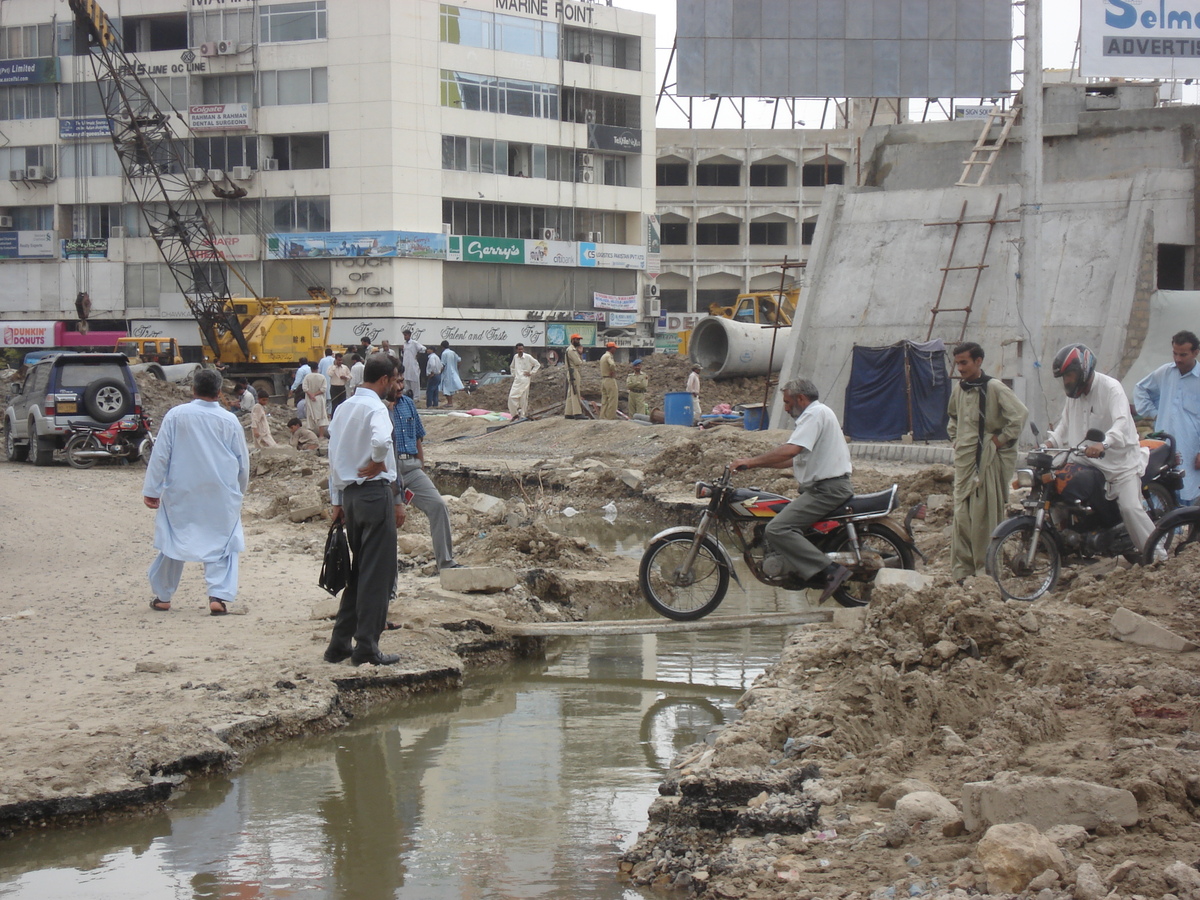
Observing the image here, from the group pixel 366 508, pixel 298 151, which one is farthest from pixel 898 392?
pixel 298 151

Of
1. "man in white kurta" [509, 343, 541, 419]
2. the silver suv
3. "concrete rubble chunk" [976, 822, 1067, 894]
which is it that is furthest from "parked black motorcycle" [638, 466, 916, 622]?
"man in white kurta" [509, 343, 541, 419]

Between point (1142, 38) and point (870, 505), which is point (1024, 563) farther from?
point (1142, 38)

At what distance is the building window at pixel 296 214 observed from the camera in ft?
147

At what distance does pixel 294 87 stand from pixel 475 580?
40.7 metres

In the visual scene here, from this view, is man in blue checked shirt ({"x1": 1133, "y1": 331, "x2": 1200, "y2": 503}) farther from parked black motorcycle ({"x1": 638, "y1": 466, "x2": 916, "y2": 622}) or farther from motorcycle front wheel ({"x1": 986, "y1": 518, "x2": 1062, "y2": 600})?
parked black motorcycle ({"x1": 638, "y1": 466, "x2": 916, "y2": 622})

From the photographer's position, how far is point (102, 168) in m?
46.4

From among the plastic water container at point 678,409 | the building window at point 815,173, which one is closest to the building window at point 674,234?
the building window at point 815,173

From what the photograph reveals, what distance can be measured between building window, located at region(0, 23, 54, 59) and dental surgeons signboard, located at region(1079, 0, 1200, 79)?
39979 millimetres

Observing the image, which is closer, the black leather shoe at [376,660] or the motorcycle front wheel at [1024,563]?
the black leather shoe at [376,660]

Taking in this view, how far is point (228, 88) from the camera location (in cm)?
4550

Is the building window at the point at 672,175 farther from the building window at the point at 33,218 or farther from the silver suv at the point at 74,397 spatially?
the silver suv at the point at 74,397

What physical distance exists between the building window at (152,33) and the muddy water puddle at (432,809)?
45736 millimetres

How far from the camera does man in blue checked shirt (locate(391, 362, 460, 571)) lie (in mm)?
8664

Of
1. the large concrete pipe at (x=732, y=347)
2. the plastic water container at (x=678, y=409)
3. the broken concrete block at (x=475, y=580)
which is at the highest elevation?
the large concrete pipe at (x=732, y=347)
